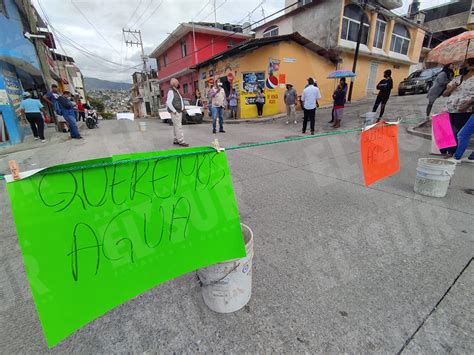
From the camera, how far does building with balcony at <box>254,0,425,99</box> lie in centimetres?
1559

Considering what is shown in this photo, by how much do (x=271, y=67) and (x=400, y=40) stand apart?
16.0 meters

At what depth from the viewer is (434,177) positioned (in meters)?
3.29

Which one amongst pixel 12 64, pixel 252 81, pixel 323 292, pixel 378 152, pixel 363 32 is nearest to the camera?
pixel 323 292

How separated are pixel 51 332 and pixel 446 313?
239 cm

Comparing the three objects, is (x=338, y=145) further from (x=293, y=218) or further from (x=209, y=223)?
(x=209, y=223)

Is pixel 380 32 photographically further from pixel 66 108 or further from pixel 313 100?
pixel 66 108

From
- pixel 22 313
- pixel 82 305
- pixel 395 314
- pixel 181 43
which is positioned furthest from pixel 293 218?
pixel 181 43

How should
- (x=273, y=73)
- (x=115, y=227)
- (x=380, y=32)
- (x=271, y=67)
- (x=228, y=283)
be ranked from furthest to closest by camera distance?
(x=380, y=32) → (x=273, y=73) → (x=271, y=67) → (x=228, y=283) → (x=115, y=227)

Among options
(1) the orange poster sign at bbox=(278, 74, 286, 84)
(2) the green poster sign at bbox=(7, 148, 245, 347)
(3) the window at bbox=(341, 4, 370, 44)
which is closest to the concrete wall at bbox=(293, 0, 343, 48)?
(3) the window at bbox=(341, 4, 370, 44)

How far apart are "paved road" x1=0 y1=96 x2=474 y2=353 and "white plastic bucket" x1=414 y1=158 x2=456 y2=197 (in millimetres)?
159

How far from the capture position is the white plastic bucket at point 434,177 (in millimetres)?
3209

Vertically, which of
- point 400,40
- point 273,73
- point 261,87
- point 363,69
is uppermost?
point 400,40

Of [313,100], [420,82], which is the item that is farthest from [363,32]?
[313,100]

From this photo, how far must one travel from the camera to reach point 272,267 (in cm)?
209
